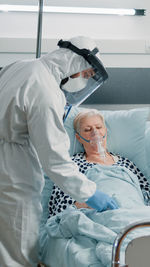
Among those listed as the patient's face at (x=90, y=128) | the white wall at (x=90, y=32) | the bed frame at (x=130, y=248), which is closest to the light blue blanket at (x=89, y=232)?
the patient's face at (x=90, y=128)

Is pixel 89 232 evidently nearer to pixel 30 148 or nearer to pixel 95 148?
pixel 30 148

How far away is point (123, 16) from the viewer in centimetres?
373

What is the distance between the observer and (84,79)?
7.50ft

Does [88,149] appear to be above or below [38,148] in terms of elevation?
below

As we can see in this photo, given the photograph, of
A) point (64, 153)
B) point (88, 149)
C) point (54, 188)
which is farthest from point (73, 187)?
point (88, 149)

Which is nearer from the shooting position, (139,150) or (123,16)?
(139,150)

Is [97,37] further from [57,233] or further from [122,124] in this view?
[57,233]

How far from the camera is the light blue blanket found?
6.78 ft

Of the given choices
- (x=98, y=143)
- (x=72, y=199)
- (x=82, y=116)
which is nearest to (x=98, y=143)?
(x=98, y=143)

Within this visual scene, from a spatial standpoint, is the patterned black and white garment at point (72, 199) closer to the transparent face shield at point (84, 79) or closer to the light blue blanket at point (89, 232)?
the light blue blanket at point (89, 232)

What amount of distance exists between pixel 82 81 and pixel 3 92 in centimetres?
42

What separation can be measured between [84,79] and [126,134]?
1.11 meters

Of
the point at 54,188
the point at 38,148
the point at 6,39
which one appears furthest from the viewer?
the point at 6,39

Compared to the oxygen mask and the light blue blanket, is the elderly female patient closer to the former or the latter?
the oxygen mask
